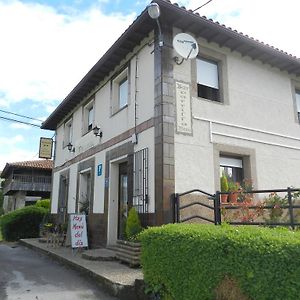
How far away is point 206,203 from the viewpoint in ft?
26.3

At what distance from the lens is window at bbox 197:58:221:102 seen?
351 inches

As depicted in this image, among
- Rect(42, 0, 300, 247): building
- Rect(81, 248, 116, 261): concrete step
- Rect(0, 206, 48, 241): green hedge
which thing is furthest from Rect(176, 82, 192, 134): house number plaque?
Rect(0, 206, 48, 241): green hedge

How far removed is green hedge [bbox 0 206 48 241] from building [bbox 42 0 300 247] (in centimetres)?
571

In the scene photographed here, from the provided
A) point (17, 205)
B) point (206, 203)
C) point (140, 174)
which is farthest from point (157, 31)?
point (17, 205)

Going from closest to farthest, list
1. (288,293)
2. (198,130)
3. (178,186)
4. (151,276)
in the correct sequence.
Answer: (288,293), (151,276), (178,186), (198,130)

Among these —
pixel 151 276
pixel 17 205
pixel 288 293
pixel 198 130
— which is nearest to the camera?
pixel 288 293

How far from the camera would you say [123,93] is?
34.1 ft

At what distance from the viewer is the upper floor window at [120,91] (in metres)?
10.2

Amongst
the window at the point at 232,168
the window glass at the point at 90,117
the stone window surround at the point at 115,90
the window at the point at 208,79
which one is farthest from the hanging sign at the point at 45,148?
the window at the point at 232,168

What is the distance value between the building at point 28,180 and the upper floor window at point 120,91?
2538cm

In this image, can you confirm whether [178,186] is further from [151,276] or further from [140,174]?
[151,276]

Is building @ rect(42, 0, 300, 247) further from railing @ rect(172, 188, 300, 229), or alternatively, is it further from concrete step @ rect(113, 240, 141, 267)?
concrete step @ rect(113, 240, 141, 267)

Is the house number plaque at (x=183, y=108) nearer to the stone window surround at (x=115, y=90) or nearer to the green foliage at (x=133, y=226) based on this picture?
Result: the green foliage at (x=133, y=226)

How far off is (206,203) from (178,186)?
854 millimetres
